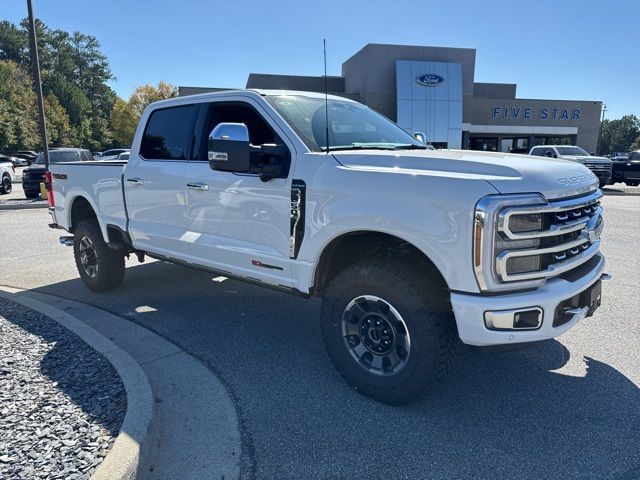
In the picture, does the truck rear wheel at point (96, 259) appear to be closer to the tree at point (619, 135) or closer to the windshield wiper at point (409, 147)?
the windshield wiper at point (409, 147)

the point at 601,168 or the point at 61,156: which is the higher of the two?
the point at 61,156

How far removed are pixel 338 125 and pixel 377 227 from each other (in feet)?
4.29

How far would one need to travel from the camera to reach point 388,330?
10.5 feet

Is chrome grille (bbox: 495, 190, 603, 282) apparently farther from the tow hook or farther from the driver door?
the tow hook

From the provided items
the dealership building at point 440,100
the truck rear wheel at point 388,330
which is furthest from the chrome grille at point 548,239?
the dealership building at point 440,100

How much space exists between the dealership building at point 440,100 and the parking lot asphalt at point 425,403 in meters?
31.5

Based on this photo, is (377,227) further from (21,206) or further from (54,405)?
(21,206)

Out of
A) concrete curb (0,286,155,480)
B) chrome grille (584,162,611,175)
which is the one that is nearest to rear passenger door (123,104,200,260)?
concrete curb (0,286,155,480)

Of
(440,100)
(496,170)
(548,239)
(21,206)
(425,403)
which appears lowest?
(21,206)

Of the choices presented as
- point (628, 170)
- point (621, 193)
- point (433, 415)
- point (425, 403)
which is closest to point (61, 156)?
point (425, 403)

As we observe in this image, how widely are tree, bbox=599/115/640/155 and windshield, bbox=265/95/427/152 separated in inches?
5095

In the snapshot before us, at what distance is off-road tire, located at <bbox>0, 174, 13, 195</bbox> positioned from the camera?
1853 cm

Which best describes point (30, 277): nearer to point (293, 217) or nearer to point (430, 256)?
point (293, 217)

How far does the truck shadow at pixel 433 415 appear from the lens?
2.66m
